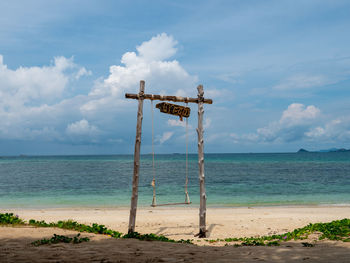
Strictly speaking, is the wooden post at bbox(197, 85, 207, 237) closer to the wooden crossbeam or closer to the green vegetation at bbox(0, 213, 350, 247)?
the wooden crossbeam

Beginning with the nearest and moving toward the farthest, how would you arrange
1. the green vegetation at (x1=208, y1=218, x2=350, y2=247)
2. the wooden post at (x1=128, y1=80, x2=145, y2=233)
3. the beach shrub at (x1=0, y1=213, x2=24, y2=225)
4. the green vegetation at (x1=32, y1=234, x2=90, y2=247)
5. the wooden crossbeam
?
1. the green vegetation at (x1=32, y1=234, x2=90, y2=247)
2. the green vegetation at (x1=208, y1=218, x2=350, y2=247)
3. the beach shrub at (x1=0, y1=213, x2=24, y2=225)
4. the wooden post at (x1=128, y1=80, x2=145, y2=233)
5. the wooden crossbeam

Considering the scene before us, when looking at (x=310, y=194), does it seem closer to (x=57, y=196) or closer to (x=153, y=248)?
(x=57, y=196)

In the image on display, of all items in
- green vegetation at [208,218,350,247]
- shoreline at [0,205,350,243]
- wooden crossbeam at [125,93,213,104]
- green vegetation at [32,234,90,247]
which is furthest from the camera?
shoreline at [0,205,350,243]

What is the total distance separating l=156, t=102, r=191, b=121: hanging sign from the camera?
1147 centimetres

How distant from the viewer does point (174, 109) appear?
38.3 ft

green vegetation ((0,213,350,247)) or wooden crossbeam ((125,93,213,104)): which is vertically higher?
wooden crossbeam ((125,93,213,104))

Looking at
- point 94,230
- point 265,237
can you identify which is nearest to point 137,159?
point 94,230

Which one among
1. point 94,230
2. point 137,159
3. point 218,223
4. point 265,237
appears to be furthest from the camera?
point 218,223

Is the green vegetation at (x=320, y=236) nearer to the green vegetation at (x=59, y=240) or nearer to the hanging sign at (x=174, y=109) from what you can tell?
the green vegetation at (x=59, y=240)

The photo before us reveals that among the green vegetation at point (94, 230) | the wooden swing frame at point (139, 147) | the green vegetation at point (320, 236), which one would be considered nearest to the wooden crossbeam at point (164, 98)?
the wooden swing frame at point (139, 147)

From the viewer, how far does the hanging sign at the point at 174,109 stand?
11.5 meters

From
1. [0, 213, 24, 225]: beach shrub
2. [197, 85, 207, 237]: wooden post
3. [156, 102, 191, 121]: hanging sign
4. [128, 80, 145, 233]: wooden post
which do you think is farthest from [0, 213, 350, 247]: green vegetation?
[156, 102, 191, 121]: hanging sign

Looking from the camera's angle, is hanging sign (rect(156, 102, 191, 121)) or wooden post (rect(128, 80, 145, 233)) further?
hanging sign (rect(156, 102, 191, 121))

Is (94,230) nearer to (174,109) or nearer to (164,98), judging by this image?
(174,109)
